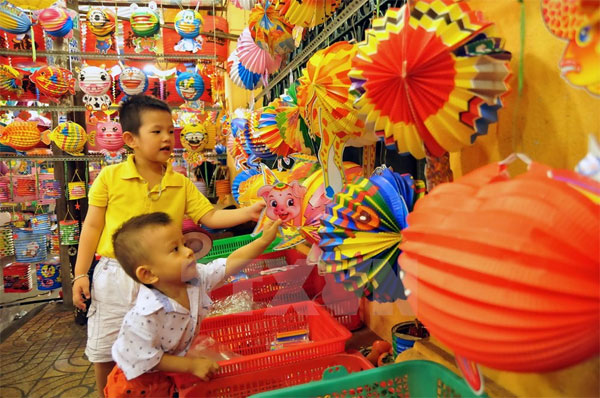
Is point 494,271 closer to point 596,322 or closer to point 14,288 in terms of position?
point 596,322

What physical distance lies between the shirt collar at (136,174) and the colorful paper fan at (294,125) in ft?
1.68

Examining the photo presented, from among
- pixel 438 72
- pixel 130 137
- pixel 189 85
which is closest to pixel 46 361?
pixel 130 137

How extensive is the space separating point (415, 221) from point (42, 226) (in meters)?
4.54

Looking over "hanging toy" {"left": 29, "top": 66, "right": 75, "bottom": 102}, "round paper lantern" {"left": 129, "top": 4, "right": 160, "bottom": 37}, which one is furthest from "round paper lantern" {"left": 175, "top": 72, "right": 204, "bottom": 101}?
"hanging toy" {"left": 29, "top": 66, "right": 75, "bottom": 102}

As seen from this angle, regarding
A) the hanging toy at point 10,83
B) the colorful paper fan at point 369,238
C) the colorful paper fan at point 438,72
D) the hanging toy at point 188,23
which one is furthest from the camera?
the hanging toy at point 188,23

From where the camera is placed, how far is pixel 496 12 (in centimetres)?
90

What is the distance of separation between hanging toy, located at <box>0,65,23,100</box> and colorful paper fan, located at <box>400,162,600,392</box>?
12.7ft

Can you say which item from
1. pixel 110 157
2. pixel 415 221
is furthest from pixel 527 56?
pixel 110 157

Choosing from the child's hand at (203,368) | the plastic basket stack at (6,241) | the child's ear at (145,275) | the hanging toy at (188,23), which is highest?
the hanging toy at (188,23)

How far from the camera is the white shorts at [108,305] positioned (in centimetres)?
159

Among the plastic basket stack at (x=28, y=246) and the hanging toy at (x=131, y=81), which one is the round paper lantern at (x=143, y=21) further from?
the plastic basket stack at (x=28, y=246)

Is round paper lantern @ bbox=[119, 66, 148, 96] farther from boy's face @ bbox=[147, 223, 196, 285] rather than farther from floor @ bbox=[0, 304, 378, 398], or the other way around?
boy's face @ bbox=[147, 223, 196, 285]

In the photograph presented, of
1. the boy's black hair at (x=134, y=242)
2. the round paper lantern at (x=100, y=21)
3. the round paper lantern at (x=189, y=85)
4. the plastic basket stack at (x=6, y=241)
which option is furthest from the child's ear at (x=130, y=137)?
the plastic basket stack at (x=6, y=241)

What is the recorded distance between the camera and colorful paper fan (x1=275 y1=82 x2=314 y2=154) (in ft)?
4.50
